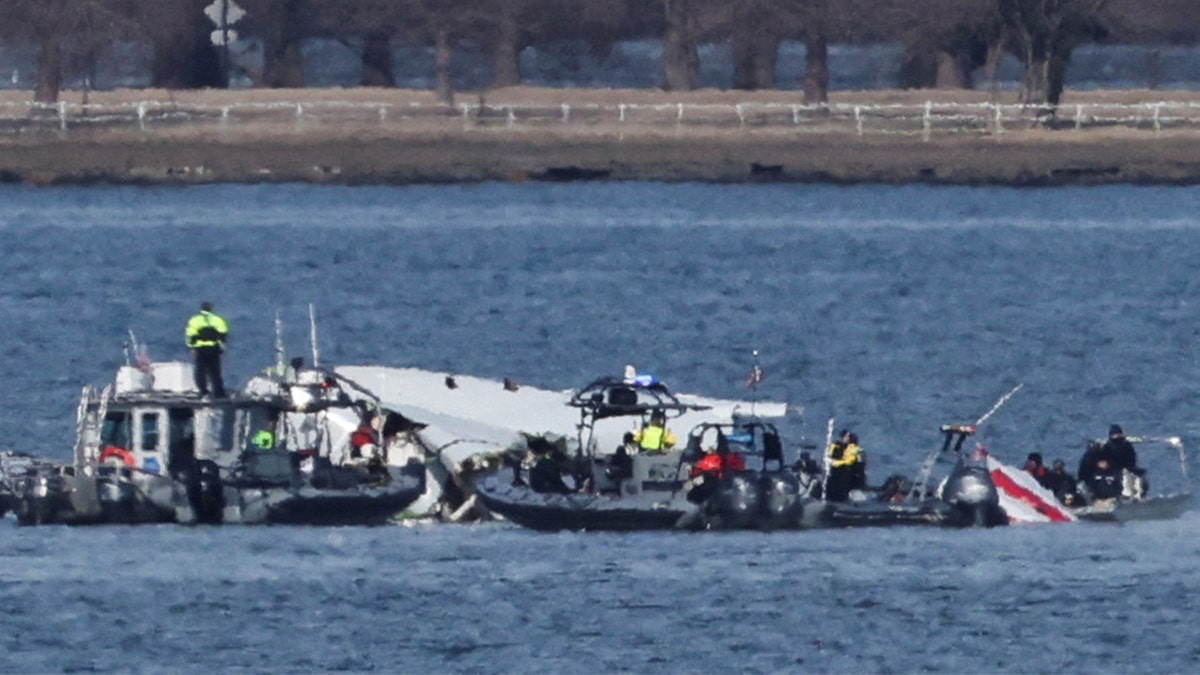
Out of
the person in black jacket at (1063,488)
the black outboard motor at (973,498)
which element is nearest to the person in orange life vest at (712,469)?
the black outboard motor at (973,498)

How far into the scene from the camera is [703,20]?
400ft

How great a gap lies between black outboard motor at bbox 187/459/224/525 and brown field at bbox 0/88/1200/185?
2506 inches

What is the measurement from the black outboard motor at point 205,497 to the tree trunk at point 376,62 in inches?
3423

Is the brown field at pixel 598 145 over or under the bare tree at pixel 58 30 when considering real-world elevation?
under

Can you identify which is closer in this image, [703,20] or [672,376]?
[672,376]

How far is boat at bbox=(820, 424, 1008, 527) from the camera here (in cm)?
4066

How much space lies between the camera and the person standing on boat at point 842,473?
134 feet

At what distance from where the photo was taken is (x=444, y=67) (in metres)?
Answer: 117

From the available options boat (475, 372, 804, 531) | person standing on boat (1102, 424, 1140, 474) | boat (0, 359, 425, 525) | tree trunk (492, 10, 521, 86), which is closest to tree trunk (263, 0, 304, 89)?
tree trunk (492, 10, 521, 86)

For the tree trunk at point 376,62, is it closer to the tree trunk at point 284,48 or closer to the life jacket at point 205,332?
the tree trunk at point 284,48

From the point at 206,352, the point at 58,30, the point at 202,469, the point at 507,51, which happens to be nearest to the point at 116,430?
the point at 206,352

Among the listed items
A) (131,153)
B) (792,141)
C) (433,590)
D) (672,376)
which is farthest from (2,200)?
(433,590)

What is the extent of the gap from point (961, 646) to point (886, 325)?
3553 centimetres

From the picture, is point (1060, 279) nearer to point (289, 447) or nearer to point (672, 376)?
point (672, 376)
